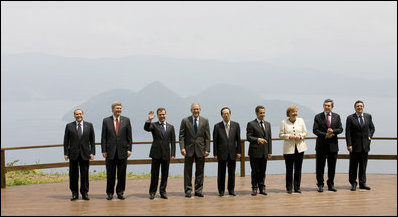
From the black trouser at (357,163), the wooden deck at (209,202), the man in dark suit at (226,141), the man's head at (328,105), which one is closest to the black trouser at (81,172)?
the wooden deck at (209,202)

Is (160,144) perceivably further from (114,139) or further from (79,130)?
(79,130)

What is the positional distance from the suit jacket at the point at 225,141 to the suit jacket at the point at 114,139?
1409 millimetres

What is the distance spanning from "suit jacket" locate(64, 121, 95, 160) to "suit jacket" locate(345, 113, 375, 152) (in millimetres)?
4271

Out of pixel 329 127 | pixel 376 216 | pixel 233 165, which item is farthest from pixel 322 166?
pixel 376 216

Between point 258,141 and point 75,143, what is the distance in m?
2.86

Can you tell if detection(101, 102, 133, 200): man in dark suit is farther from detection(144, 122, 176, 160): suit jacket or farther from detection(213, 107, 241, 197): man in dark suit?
detection(213, 107, 241, 197): man in dark suit

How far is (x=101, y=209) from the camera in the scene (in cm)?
912

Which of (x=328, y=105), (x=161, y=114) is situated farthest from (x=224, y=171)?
(x=328, y=105)

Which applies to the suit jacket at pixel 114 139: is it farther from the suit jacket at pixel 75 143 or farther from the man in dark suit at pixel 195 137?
the man in dark suit at pixel 195 137

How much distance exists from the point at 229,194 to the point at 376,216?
2.67m

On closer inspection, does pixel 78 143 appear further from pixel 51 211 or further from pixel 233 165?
pixel 233 165

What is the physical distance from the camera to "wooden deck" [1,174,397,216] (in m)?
8.93

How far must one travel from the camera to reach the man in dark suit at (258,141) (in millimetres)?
10211

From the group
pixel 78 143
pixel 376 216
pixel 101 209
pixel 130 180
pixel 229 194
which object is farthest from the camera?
pixel 130 180
